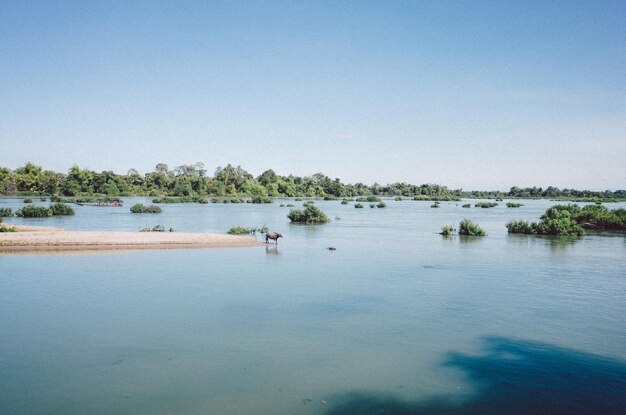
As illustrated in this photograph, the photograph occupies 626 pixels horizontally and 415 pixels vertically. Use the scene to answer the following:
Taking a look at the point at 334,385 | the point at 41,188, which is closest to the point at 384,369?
the point at 334,385

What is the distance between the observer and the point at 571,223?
1570 inches

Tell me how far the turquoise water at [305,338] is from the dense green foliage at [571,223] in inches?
676

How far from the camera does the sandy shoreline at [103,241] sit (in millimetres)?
25594

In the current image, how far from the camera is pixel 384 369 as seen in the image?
1011cm

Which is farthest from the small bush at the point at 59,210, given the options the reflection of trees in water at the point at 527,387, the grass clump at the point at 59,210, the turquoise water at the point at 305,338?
the reflection of trees in water at the point at 527,387

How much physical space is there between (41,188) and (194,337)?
4514 inches

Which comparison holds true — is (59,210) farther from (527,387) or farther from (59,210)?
(527,387)

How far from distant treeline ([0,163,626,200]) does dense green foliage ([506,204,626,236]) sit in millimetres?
91155

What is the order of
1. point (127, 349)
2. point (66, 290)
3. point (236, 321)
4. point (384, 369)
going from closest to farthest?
point (384, 369)
point (127, 349)
point (236, 321)
point (66, 290)

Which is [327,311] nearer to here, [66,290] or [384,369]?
[384,369]

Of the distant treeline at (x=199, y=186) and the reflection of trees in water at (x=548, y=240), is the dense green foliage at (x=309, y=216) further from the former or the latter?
the distant treeline at (x=199, y=186)

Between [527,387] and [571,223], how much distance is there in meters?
35.6

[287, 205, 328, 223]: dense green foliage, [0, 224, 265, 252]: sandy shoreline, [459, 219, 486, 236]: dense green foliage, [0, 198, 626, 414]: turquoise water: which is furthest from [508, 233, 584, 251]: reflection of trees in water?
[0, 224, 265, 252]: sandy shoreline

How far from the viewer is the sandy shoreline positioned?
25.6 meters
